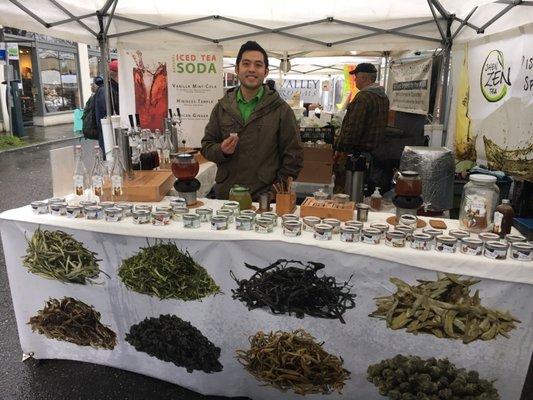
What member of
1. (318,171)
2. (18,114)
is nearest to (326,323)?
(318,171)

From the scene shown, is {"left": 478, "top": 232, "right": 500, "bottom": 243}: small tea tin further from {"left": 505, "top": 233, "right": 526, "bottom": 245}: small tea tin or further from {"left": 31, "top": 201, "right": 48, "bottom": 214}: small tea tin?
{"left": 31, "top": 201, "right": 48, "bottom": 214}: small tea tin

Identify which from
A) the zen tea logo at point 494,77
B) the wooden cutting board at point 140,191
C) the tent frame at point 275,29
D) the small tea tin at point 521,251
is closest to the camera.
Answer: the small tea tin at point 521,251

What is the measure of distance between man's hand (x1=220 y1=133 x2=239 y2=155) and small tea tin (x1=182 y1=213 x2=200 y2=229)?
0.60 metres

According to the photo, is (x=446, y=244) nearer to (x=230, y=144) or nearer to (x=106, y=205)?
(x=230, y=144)

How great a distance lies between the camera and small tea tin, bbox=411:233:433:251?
181cm

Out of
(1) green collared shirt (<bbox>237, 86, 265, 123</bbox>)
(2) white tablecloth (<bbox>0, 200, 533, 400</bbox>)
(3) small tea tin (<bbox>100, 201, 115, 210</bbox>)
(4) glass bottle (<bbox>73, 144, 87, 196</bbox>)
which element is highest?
(1) green collared shirt (<bbox>237, 86, 265, 123</bbox>)

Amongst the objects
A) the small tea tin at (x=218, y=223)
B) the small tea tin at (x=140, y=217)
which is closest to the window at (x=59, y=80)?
the small tea tin at (x=140, y=217)

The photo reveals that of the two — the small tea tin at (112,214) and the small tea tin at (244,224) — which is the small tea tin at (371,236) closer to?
the small tea tin at (244,224)

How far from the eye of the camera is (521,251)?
5.65 feet

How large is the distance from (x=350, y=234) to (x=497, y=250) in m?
0.59

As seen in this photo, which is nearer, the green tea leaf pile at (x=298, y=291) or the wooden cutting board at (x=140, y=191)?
the green tea leaf pile at (x=298, y=291)

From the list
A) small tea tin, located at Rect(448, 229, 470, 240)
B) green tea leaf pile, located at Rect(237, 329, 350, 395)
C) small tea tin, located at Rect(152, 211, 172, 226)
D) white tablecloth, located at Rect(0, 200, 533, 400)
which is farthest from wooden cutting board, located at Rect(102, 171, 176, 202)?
small tea tin, located at Rect(448, 229, 470, 240)

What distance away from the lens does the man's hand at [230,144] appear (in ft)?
8.05

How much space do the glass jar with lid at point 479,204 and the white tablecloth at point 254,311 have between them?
35cm
